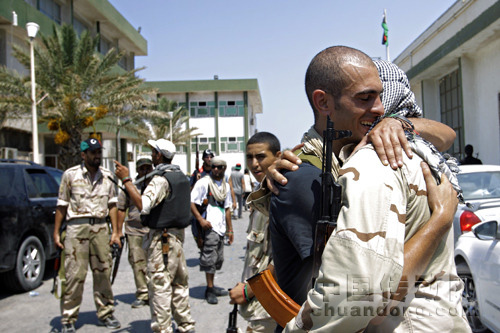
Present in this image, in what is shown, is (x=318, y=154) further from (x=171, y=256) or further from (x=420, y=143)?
(x=171, y=256)

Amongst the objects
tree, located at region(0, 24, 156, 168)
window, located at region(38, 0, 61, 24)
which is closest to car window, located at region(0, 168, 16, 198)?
tree, located at region(0, 24, 156, 168)

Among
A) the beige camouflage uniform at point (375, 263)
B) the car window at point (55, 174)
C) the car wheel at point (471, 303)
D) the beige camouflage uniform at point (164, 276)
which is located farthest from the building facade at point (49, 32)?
the beige camouflage uniform at point (375, 263)

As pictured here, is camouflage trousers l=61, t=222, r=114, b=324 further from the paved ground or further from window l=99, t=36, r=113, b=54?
window l=99, t=36, r=113, b=54

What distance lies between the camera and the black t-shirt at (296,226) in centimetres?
148

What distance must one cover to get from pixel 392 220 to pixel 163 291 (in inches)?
147

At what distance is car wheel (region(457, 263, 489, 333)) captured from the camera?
4.27 meters

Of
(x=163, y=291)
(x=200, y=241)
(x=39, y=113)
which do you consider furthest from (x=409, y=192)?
(x=39, y=113)

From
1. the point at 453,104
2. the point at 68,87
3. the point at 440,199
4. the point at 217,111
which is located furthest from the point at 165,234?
the point at 217,111

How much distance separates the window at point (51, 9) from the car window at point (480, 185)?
73.9 feet

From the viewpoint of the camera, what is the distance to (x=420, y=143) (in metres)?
1.53

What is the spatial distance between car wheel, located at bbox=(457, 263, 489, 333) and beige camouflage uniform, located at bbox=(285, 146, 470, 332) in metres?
3.24

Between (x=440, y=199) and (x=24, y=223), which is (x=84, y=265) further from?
(x=440, y=199)

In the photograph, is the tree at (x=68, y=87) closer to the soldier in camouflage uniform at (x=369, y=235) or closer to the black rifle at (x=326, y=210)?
the soldier in camouflage uniform at (x=369, y=235)

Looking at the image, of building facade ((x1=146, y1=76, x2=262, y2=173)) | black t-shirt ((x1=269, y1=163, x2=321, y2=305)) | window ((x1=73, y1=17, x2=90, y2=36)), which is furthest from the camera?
building facade ((x1=146, y1=76, x2=262, y2=173))
